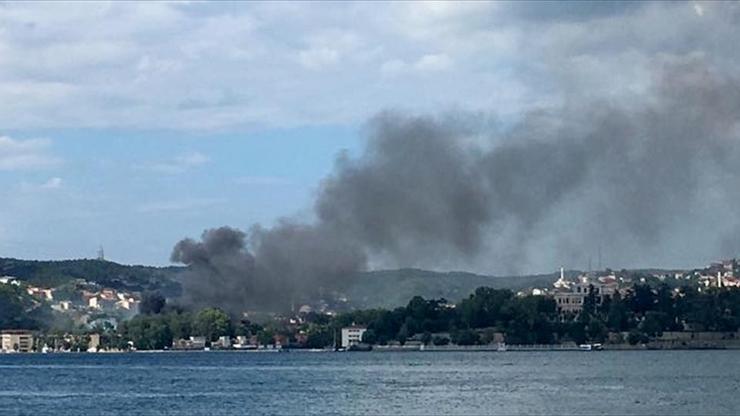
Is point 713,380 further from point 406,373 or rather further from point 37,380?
point 37,380

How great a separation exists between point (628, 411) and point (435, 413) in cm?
945

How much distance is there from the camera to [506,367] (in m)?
150

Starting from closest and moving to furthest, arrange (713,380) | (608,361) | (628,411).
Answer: (628,411), (713,380), (608,361)

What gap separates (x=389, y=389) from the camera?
104 meters

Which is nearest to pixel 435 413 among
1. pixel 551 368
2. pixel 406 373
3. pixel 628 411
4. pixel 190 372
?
pixel 628 411

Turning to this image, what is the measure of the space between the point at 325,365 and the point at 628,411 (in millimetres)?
86872

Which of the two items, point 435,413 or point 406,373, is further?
point 406,373

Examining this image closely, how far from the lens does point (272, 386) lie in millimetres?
115250

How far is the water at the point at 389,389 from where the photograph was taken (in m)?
84.6

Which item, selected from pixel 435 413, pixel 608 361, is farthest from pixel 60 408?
pixel 608 361

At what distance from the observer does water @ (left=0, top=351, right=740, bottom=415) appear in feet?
277

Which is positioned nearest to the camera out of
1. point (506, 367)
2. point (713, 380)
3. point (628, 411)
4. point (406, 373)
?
point (628, 411)

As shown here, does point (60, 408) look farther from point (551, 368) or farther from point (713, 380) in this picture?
point (551, 368)

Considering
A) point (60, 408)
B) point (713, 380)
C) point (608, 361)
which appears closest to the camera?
point (60, 408)
